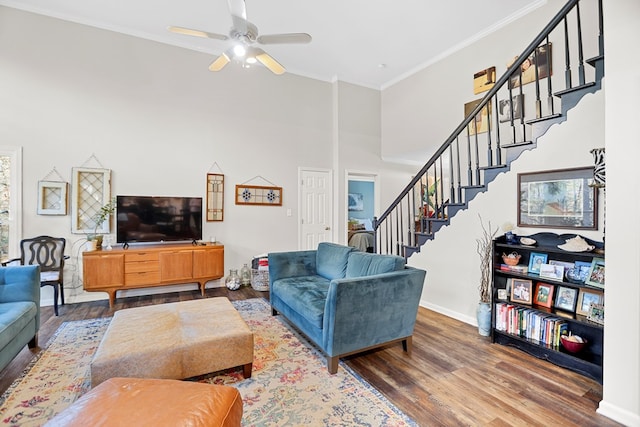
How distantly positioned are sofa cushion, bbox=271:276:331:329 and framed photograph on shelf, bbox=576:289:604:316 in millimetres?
2158

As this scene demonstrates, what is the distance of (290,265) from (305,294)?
2.57ft

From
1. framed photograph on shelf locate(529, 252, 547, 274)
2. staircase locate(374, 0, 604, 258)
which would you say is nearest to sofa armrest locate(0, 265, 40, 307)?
staircase locate(374, 0, 604, 258)

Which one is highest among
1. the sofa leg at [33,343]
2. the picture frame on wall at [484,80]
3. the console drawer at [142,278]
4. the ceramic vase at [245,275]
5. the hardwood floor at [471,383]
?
the picture frame on wall at [484,80]

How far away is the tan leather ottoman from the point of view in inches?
48.9

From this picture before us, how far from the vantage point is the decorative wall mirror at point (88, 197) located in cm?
424

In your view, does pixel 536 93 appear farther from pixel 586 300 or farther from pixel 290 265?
pixel 290 265

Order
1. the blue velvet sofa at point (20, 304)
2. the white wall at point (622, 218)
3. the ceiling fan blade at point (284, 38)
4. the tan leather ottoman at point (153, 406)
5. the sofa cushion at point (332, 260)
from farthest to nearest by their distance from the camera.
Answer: the sofa cushion at point (332, 260), the ceiling fan blade at point (284, 38), the blue velvet sofa at point (20, 304), the white wall at point (622, 218), the tan leather ottoman at point (153, 406)

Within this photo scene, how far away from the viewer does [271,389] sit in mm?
2213

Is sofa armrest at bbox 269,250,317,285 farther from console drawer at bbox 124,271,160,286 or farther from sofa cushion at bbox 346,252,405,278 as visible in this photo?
console drawer at bbox 124,271,160,286

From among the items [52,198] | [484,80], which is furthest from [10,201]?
[484,80]

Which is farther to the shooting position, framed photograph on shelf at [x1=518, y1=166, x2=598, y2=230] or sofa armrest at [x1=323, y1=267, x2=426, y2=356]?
framed photograph on shelf at [x1=518, y1=166, x2=598, y2=230]

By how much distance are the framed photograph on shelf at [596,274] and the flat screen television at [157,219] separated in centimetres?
473

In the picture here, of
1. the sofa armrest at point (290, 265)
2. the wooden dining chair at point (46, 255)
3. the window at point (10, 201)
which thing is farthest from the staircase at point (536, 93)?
the window at point (10, 201)

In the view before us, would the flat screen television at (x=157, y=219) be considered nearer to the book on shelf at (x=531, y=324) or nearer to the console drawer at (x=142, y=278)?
the console drawer at (x=142, y=278)
